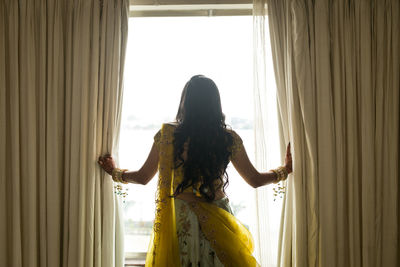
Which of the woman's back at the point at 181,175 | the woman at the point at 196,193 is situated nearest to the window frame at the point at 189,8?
the woman at the point at 196,193

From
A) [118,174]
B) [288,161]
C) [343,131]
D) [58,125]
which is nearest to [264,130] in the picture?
[288,161]

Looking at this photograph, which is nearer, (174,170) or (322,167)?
(174,170)

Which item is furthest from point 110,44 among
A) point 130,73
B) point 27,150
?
point 27,150

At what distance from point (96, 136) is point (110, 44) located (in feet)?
1.91

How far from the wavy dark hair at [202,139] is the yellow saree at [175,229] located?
0.05m

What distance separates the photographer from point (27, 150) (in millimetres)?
1982

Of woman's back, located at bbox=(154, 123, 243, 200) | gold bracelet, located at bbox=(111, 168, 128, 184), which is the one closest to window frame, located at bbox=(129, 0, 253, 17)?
woman's back, located at bbox=(154, 123, 243, 200)

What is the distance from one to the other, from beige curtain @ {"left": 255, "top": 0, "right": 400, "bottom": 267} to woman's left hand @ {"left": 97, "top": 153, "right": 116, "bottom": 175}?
1102 millimetres

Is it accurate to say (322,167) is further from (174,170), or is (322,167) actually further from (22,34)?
(22,34)

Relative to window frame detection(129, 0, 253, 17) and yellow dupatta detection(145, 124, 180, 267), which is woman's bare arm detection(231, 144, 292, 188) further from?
Answer: window frame detection(129, 0, 253, 17)

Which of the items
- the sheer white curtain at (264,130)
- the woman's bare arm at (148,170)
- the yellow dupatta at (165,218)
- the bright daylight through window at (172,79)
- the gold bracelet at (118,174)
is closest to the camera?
the yellow dupatta at (165,218)

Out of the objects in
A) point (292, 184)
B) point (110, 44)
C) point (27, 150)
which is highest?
point (110, 44)

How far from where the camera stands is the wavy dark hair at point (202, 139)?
1625 millimetres

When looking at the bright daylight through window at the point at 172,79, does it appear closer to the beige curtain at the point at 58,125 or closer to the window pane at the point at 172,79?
the window pane at the point at 172,79
